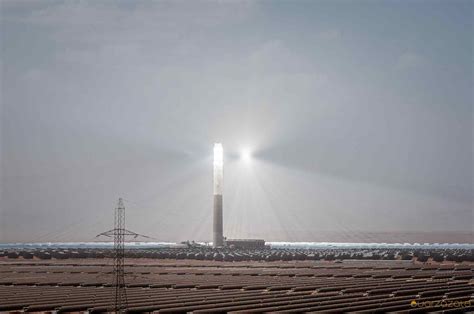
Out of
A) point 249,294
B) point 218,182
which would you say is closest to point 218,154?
point 218,182

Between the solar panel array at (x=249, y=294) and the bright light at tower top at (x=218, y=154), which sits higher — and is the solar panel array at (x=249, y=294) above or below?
below

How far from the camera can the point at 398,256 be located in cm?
12044

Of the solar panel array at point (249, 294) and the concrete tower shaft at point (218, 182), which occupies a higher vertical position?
the concrete tower shaft at point (218, 182)

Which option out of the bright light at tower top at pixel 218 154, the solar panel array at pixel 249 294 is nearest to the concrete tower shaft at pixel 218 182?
the bright light at tower top at pixel 218 154

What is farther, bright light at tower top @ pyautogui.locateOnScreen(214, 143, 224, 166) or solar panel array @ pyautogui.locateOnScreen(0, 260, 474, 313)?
bright light at tower top @ pyautogui.locateOnScreen(214, 143, 224, 166)

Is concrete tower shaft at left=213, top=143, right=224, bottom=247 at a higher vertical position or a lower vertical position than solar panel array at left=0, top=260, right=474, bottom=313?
higher

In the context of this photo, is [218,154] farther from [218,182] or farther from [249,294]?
[249,294]

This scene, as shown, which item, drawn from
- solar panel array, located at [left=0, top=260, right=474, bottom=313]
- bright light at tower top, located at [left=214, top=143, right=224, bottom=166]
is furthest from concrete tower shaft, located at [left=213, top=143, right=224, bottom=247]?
solar panel array, located at [left=0, top=260, right=474, bottom=313]

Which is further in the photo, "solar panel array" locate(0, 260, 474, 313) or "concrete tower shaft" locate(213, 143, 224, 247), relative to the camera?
"concrete tower shaft" locate(213, 143, 224, 247)

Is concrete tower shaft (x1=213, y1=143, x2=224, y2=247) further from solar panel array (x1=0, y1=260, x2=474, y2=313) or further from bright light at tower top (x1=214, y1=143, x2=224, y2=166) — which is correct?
solar panel array (x1=0, y1=260, x2=474, y2=313)

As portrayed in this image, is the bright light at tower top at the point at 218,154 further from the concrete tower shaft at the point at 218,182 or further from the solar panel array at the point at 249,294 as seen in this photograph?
the solar panel array at the point at 249,294

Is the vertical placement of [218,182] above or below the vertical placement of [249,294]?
above

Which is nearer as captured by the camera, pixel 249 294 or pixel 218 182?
pixel 249 294

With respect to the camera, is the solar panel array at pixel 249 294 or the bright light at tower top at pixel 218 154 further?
the bright light at tower top at pixel 218 154
